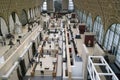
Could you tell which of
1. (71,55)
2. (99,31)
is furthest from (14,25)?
(71,55)

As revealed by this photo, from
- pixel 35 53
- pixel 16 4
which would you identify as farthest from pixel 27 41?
pixel 16 4

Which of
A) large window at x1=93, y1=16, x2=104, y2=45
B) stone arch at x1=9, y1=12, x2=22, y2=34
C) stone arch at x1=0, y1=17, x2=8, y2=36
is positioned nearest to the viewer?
large window at x1=93, y1=16, x2=104, y2=45

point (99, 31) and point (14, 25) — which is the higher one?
point (14, 25)

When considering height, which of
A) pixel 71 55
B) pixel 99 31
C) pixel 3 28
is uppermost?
pixel 3 28

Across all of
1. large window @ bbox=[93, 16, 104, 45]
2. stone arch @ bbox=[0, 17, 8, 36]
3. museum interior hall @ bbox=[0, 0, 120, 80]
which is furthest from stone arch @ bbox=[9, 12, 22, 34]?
large window @ bbox=[93, 16, 104, 45]

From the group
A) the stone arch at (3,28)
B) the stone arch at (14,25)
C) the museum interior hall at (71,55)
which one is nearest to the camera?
the museum interior hall at (71,55)

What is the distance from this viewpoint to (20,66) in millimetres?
19562

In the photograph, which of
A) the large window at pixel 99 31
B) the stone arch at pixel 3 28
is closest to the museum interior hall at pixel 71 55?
the stone arch at pixel 3 28

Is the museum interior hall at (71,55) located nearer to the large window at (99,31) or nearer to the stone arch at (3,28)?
the stone arch at (3,28)

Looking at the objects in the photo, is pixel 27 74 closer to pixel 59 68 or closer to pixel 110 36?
pixel 59 68

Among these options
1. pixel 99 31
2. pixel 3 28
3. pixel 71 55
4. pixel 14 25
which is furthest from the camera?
pixel 14 25

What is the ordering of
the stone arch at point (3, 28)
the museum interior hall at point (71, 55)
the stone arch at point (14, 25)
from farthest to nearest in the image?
1. the stone arch at point (14, 25)
2. the stone arch at point (3, 28)
3. the museum interior hall at point (71, 55)

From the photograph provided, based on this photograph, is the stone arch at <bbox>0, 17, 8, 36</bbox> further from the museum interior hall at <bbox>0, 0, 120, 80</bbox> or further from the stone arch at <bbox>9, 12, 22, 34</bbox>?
the stone arch at <bbox>9, 12, 22, 34</bbox>

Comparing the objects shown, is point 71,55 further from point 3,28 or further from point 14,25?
point 14,25
